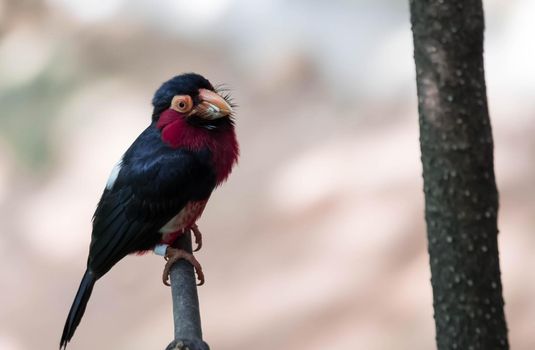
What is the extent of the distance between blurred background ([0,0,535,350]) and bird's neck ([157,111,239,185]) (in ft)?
5.16

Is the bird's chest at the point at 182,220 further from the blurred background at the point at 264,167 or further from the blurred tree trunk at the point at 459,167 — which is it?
the blurred background at the point at 264,167

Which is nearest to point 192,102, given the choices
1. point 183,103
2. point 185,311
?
point 183,103

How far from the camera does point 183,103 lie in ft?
6.69

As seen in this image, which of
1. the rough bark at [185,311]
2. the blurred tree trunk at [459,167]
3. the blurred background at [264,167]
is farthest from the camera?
the blurred background at [264,167]

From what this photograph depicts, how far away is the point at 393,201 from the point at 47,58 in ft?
5.99

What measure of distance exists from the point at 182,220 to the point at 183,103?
25 cm

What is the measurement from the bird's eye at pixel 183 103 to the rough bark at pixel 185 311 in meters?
0.34

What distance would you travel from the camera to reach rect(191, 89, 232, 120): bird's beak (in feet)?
6.64

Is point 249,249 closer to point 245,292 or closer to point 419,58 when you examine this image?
point 245,292

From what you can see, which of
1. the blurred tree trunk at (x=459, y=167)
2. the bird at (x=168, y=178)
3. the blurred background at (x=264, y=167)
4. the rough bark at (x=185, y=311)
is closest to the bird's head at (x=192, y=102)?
the bird at (x=168, y=178)

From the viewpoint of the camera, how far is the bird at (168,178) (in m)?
2.04

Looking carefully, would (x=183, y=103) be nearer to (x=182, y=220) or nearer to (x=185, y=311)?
(x=182, y=220)

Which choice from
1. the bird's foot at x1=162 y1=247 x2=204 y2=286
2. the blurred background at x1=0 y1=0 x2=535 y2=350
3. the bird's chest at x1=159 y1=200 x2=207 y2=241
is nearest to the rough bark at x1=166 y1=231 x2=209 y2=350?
the bird's foot at x1=162 y1=247 x2=204 y2=286

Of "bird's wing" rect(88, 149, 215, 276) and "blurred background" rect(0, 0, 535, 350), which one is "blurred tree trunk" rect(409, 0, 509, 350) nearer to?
"bird's wing" rect(88, 149, 215, 276)
